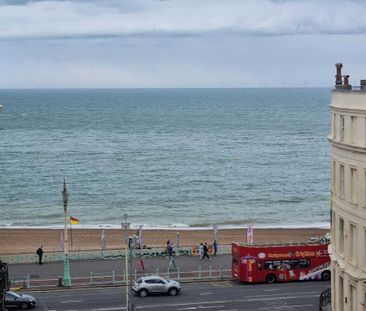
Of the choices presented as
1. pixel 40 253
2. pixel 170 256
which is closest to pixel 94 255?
pixel 40 253

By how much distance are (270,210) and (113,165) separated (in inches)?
1752

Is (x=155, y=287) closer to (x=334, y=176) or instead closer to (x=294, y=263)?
(x=294, y=263)

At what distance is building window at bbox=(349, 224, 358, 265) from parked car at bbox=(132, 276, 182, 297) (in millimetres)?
13865

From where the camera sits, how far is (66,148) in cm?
16288

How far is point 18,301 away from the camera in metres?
47.2

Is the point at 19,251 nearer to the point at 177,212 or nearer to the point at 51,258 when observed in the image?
the point at 51,258

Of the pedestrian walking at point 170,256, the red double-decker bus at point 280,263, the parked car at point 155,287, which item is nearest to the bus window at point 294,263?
the red double-decker bus at point 280,263

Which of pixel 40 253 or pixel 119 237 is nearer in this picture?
pixel 40 253

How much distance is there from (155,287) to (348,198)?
48.8 feet

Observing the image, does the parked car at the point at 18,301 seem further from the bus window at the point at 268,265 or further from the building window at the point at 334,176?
the building window at the point at 334,176

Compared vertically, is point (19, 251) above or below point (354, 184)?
below

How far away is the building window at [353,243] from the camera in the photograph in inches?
1532

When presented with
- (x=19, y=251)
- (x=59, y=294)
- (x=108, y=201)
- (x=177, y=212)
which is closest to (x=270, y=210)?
(x=177, y=212)

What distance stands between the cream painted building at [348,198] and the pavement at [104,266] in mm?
17991
